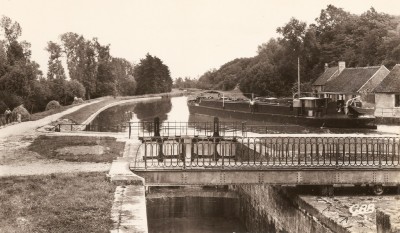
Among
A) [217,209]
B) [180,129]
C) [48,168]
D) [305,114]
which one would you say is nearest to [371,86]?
[305,114]

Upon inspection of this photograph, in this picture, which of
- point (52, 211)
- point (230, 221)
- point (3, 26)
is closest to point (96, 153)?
point (230, 221)

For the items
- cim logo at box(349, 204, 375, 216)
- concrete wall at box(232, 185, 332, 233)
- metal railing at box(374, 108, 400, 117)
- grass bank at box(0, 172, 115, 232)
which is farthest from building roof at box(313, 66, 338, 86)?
grass bank at box(0, 172, 115, 232)

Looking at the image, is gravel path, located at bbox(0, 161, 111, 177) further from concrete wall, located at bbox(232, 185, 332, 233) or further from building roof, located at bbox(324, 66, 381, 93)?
building roof, located at bbox(324, 66, 381, 93)

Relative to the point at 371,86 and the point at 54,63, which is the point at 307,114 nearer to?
the point at 371,86

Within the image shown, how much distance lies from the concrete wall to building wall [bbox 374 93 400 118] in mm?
19680

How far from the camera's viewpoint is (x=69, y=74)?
96.4 meters

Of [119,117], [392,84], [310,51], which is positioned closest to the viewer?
[392,84]

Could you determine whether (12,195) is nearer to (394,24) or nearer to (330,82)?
(330,82)

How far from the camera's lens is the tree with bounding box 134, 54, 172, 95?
116944 millimetres

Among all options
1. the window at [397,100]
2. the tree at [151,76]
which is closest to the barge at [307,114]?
the window at [397,100]

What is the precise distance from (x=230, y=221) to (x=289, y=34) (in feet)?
183

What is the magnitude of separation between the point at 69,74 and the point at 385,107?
65459mm

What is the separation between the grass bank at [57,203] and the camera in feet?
35.6

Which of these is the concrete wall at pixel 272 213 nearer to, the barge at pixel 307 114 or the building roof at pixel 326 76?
the barge at pixel 307 114
